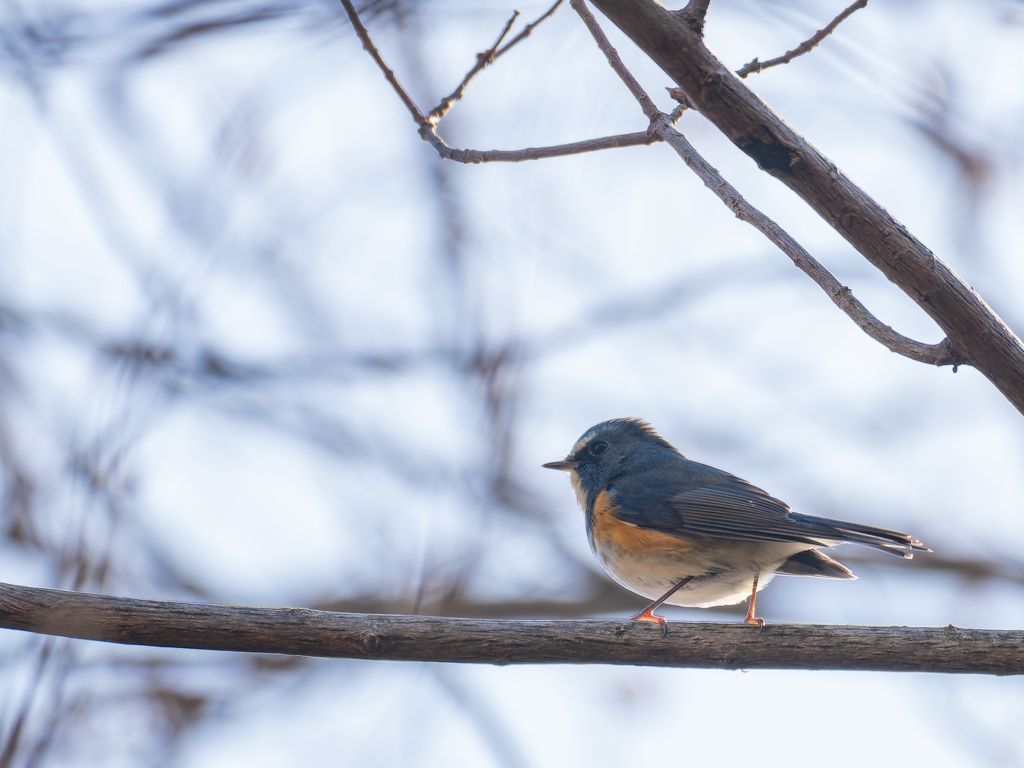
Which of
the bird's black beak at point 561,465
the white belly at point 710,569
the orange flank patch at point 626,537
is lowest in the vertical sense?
the white belly at point 710,569

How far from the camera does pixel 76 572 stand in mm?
2875

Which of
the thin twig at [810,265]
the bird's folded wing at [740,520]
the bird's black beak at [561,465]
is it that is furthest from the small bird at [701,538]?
the thin twig at [810,265]

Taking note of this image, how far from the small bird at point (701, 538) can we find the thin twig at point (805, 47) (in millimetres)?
1821

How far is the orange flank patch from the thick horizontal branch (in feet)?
2.71

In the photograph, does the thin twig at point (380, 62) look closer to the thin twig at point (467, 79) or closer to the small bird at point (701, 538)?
the thin twig at point (467, 79)

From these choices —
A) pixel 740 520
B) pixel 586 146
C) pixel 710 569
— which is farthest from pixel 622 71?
pixel 710 569

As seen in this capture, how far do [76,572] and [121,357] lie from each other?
1122 millimetres

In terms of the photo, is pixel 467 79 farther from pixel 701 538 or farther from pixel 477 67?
Answer: pixel 701 538

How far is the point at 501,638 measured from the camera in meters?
2.45

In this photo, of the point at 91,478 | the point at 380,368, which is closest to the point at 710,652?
the point at 91,478

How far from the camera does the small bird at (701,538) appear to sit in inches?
135

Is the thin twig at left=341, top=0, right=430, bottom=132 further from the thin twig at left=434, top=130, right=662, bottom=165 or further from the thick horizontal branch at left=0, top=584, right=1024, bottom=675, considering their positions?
the thick horizontal branch at left=0, top=584, right=1024, bottom=675

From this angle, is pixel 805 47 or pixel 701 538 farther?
pixel 701 538

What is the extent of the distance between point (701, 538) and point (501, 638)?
4.73ft
